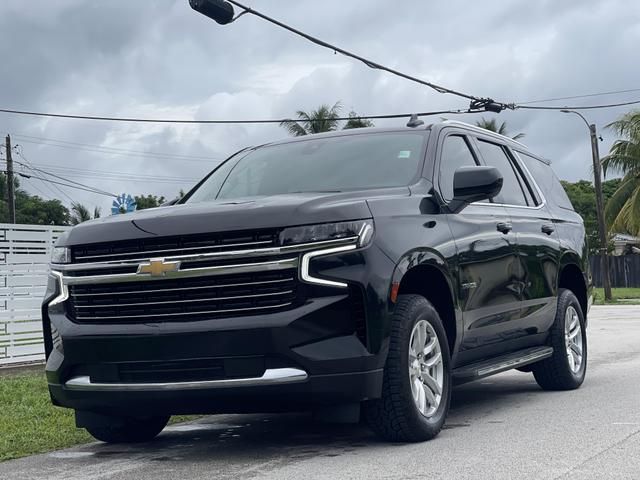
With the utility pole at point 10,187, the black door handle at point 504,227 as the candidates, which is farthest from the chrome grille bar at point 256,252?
the utility pole at point 10,187

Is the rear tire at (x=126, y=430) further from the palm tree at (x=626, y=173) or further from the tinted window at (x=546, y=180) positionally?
the palm tree at (x=626, y=173)

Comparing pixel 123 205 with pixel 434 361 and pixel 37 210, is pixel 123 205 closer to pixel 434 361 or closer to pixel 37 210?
pixel 434 361

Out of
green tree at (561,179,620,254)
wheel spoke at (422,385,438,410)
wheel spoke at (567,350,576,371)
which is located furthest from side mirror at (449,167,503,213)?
green tree at (561,179,620,254)

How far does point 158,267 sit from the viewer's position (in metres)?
5.52

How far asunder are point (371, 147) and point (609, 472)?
9.54 ft

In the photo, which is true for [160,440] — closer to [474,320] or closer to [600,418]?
[474,320]

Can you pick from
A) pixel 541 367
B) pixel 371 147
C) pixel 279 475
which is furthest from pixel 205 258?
pixel 541 367

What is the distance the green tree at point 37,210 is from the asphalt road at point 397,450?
212ft

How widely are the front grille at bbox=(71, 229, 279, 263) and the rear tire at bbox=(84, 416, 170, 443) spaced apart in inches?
45.7

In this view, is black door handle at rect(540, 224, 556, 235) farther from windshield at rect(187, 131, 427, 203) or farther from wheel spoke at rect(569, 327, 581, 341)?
windshield at rect(187, 131, 427, 203)

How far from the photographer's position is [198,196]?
24.6ft

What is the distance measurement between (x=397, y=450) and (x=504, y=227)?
2254 millimetres

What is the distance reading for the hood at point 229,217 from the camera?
5477mm

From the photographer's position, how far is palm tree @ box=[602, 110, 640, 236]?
39.2m
